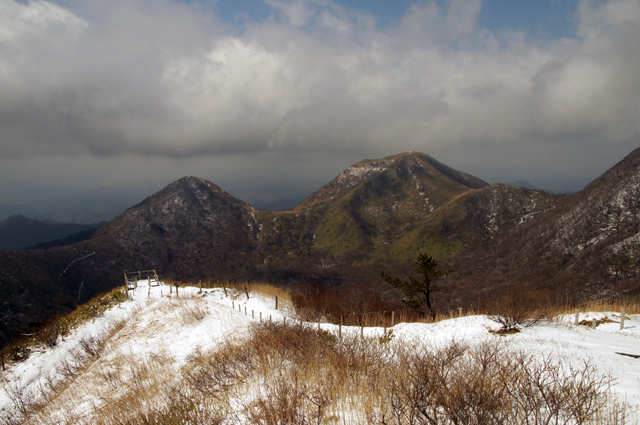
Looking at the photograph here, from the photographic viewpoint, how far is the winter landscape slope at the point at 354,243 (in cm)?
8356

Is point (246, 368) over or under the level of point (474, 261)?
over

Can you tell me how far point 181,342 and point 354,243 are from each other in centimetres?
15306

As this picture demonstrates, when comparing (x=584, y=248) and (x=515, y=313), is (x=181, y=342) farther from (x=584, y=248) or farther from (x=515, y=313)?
(x=584, y=248)

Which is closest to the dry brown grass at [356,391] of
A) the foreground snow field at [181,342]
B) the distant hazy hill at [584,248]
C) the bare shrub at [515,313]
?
the foreground snow field at [181,342]

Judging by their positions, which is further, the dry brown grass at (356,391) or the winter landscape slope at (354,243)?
the winter landscape slope at (354,243)

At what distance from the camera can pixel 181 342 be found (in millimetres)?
16047

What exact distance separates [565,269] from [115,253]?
179830 millimetres

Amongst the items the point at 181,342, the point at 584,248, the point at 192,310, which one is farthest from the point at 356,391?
the point at 584,248

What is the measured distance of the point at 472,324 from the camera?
48.1ft

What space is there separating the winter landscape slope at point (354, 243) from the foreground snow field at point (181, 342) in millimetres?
68554

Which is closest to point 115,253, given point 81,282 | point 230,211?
point 81,282

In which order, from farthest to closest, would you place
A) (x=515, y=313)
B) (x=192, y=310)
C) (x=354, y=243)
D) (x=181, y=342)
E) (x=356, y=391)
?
(x=354, y=243), (x=192, y=310), (x=181, y=342), (x=515, y=313), (x=356, y=391)

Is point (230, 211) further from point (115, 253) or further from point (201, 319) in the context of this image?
point (201, 319)

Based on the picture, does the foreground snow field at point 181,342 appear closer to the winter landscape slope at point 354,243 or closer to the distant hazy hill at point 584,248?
the distant hazy hill at point 584,248
